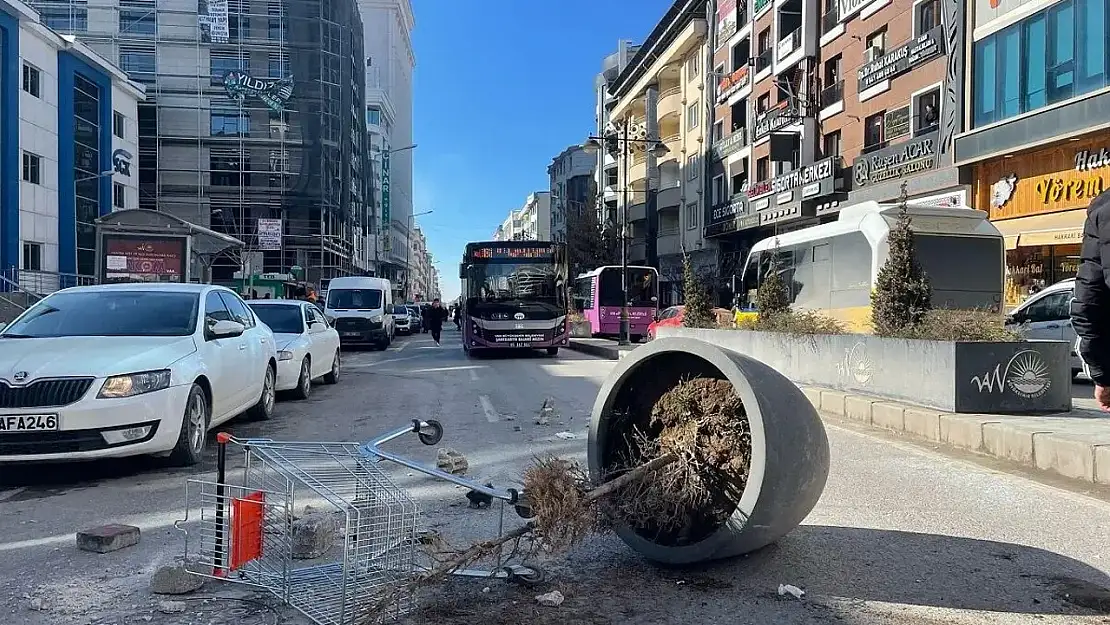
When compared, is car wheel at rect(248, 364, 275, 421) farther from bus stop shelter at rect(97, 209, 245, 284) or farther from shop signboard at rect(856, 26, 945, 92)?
shop signboard at rect(856, 26, 945, 92)

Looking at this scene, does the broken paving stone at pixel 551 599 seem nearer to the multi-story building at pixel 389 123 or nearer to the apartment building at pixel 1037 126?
the apartment building at pixel 1037 126

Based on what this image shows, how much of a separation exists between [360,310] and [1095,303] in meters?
24.1

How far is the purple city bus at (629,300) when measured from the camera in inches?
1140

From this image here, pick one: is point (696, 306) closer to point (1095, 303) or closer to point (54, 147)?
point (1095, 303)

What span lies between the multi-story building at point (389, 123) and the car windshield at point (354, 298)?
5148 cm

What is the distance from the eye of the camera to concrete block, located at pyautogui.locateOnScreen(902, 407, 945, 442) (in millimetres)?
7645

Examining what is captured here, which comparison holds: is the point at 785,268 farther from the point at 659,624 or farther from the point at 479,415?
the point at 659,624

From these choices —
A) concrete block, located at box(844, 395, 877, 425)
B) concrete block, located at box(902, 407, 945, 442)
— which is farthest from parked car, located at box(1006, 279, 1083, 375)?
concrete block, located at box(902, 407, 945, 442)

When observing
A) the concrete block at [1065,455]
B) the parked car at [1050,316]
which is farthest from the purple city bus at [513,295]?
the concrete block at [1065,455]

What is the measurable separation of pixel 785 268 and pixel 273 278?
2925 cm

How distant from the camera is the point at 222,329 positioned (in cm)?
730

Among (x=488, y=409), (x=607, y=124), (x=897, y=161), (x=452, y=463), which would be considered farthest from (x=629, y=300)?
(x=607, y=124)

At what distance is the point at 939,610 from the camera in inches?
135

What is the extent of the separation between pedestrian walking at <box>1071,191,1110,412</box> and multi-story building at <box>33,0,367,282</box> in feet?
150
